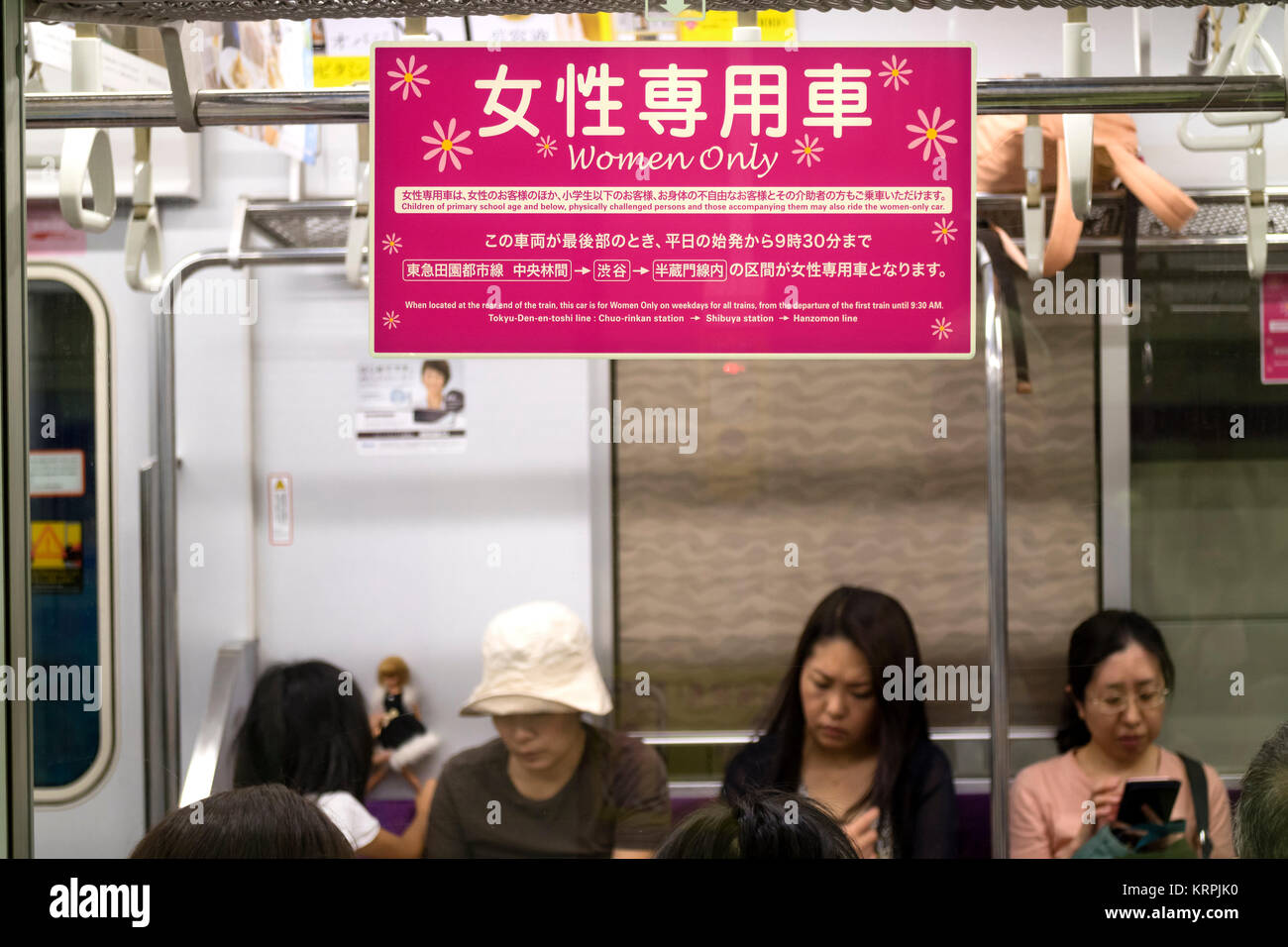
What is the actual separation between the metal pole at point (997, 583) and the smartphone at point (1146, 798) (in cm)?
22

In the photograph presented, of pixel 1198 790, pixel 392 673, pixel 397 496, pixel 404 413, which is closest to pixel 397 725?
pixel 392 673

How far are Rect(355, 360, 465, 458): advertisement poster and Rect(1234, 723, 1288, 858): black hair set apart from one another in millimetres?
1249

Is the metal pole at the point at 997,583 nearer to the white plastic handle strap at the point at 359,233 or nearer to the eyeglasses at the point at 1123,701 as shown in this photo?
the eyeglasses at the point at 1123,701

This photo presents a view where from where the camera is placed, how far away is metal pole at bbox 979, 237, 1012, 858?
1.66 metres

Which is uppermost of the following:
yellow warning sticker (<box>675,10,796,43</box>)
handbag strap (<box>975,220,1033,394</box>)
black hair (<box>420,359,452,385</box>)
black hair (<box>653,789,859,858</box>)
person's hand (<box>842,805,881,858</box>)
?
yellow warning sticker (<box>675,10,796,43</box>)

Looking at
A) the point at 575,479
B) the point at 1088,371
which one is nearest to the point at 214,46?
the point at 575,479

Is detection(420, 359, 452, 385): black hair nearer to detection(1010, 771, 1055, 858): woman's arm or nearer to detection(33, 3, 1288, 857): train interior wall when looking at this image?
detection(33, 3, 1288, 857): train interior wall

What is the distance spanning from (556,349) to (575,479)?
776mm

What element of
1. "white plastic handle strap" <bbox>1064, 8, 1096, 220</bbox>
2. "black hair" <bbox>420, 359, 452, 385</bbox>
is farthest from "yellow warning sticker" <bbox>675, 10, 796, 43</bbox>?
"black hair" <bbox>420, 359, 452, 385</bbox>

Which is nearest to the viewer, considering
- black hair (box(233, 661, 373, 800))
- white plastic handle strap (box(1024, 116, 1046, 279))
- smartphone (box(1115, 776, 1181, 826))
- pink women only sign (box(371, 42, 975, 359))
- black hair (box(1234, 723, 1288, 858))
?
pink women only sign (box(371, 42, 975, 359))

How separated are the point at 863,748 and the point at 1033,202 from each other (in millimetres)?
853

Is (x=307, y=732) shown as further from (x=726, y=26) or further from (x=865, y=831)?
(x=726, y=26)

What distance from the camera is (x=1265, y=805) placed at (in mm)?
1256
